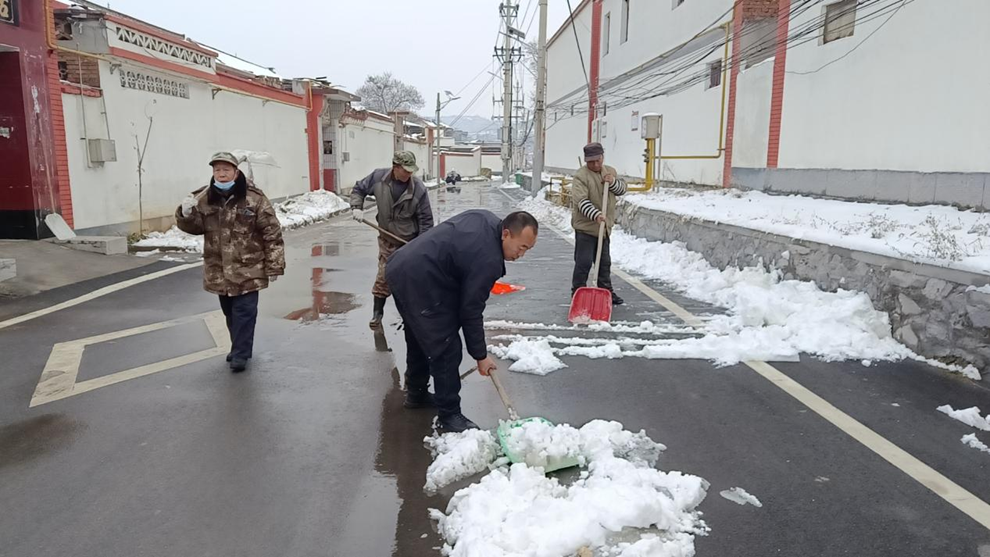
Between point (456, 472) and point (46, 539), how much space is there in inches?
70.2

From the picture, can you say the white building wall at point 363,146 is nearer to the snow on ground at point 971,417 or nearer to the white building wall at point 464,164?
the snow on ground at point 971,417

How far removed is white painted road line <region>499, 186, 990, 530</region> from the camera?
314 cm

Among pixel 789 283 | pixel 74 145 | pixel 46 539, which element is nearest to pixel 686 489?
pixel 46 539

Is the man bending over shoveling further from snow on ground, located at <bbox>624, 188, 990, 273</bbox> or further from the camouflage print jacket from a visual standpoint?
snow on ground, located at <bbox>624, 188, 990, 273</bbox>

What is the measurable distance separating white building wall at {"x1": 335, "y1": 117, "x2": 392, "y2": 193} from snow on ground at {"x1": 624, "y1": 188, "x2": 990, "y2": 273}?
19.0m

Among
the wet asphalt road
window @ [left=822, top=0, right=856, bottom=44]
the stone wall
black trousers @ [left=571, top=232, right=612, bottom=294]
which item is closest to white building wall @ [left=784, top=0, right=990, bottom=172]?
window @ [left=822, top=0, right=856, bottom=44]

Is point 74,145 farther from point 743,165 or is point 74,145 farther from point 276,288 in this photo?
point 743,165

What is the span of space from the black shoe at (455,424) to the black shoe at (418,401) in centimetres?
39

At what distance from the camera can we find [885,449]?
3754mm

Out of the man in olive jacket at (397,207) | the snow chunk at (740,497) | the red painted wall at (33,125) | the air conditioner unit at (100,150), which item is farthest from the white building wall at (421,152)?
the snow chunk at (740,497)

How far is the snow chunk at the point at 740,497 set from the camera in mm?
3170

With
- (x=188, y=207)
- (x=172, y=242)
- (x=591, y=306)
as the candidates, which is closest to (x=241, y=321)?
(x=188, y=207)

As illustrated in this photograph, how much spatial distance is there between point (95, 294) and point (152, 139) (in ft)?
23.1

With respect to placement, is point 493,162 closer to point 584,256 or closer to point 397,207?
point 584,256
